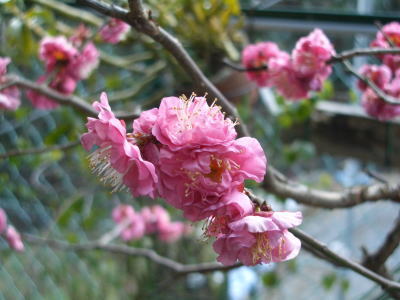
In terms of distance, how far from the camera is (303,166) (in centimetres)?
144

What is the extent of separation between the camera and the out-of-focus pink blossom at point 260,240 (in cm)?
32

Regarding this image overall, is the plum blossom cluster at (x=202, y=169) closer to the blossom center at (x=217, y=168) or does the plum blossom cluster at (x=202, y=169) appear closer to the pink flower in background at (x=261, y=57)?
the blossom center at (x=217, y=168)

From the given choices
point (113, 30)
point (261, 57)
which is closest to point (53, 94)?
point (113, 30)

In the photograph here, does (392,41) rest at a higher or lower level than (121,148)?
lower

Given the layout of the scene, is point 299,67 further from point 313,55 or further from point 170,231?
point 170,231

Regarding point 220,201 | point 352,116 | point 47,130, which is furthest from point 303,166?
point 220,201

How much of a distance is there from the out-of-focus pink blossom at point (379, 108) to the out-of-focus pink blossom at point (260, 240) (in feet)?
1.29

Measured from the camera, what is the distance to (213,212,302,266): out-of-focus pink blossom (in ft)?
1.03

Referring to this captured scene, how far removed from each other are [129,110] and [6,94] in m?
0.50

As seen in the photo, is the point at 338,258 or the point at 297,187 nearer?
the point at 338,258

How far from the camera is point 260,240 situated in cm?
33

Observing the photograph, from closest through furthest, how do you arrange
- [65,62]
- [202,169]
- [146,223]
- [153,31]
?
[202,169] < [153,31] < [65,62] < [146,223]

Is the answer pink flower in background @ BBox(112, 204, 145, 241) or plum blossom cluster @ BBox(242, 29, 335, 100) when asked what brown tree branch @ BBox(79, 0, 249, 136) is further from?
pink flower in background @ BBox(112, 204, 145, 241)

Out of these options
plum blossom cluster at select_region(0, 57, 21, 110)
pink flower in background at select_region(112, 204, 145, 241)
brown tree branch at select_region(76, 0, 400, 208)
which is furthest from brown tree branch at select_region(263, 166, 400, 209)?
pink flower in background at select_region(112, 204, 145, 241)
